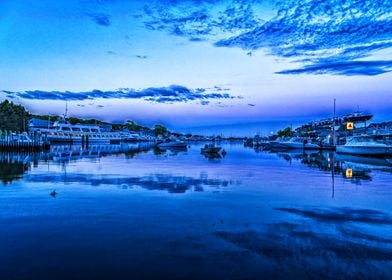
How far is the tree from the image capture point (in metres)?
108

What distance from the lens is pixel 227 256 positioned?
26.5 ft

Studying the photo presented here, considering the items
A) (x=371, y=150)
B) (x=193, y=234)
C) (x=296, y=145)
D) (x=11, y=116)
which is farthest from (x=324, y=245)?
(x=11, y=116)

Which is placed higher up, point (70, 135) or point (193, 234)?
point (70, 135)

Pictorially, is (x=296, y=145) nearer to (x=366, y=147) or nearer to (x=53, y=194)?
(x=366, y=147)

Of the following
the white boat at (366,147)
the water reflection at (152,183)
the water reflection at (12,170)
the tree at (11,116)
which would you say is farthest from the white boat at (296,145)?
the tree at (11,116)

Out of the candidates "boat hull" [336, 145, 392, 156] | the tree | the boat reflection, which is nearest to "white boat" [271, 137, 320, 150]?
"boat hull" [336, 145, 392, 156]

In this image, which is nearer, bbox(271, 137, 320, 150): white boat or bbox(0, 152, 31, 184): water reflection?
bbox(0, 152, 31, 184): water reflection

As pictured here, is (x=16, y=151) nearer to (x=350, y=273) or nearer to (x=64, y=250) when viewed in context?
(x=64, y=250)

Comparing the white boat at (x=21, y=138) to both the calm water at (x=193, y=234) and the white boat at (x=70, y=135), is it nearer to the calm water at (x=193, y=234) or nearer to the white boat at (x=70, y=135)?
the white boat at (x=70, y=135)

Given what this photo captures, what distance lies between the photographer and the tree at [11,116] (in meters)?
108

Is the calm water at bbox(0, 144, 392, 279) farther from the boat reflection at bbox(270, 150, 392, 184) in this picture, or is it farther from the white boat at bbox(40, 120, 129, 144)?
the white boat at bbox(40, 120, 129, 144)

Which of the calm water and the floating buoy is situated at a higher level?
the floating buoy

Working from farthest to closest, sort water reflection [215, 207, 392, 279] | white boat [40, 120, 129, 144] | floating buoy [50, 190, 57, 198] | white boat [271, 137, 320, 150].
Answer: white boat [40, 120, 129, 144] < white boat [271, 137, 320, 150] < floating buoy [50, 190, 57, 198] < water reflection [215, 207, 392, 279]

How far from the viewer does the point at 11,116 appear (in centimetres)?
11444
